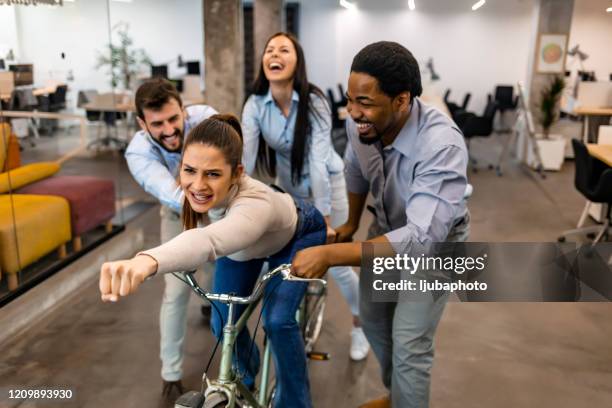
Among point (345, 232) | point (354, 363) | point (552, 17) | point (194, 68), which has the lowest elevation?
point (354, 363)

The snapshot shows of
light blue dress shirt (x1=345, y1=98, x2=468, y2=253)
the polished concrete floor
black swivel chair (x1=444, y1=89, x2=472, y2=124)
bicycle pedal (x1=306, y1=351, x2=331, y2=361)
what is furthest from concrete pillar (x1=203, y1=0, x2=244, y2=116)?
light blue dress shirt (x1=345, y1=98, x2=468, y2=253)

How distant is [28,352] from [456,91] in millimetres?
4255

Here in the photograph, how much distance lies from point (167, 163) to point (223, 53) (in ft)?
13.3

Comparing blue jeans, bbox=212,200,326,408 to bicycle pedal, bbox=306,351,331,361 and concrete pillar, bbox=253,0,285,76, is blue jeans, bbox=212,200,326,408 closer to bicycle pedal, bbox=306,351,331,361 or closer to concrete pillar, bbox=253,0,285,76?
bicycle pedal, bbox=306,351,331,361

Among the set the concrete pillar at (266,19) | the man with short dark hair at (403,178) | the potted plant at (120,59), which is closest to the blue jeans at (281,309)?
the man with short dark hair at (403,178)

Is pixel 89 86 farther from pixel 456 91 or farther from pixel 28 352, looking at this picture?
pixel 456 91

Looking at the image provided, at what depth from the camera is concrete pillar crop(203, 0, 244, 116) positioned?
19.9 feet

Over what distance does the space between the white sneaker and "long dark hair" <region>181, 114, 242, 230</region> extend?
60.8 inches

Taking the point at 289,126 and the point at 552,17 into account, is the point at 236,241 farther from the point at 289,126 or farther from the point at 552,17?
the point at 552,17

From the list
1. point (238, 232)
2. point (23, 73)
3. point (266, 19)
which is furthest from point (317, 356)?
point (266, 19)

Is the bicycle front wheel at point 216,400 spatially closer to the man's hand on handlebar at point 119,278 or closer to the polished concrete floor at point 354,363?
the man's hand on handlebar at point 119,278

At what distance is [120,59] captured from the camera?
5723 millimetres

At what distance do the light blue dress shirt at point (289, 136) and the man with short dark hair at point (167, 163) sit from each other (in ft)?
0.80

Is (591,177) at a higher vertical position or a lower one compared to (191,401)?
higher
